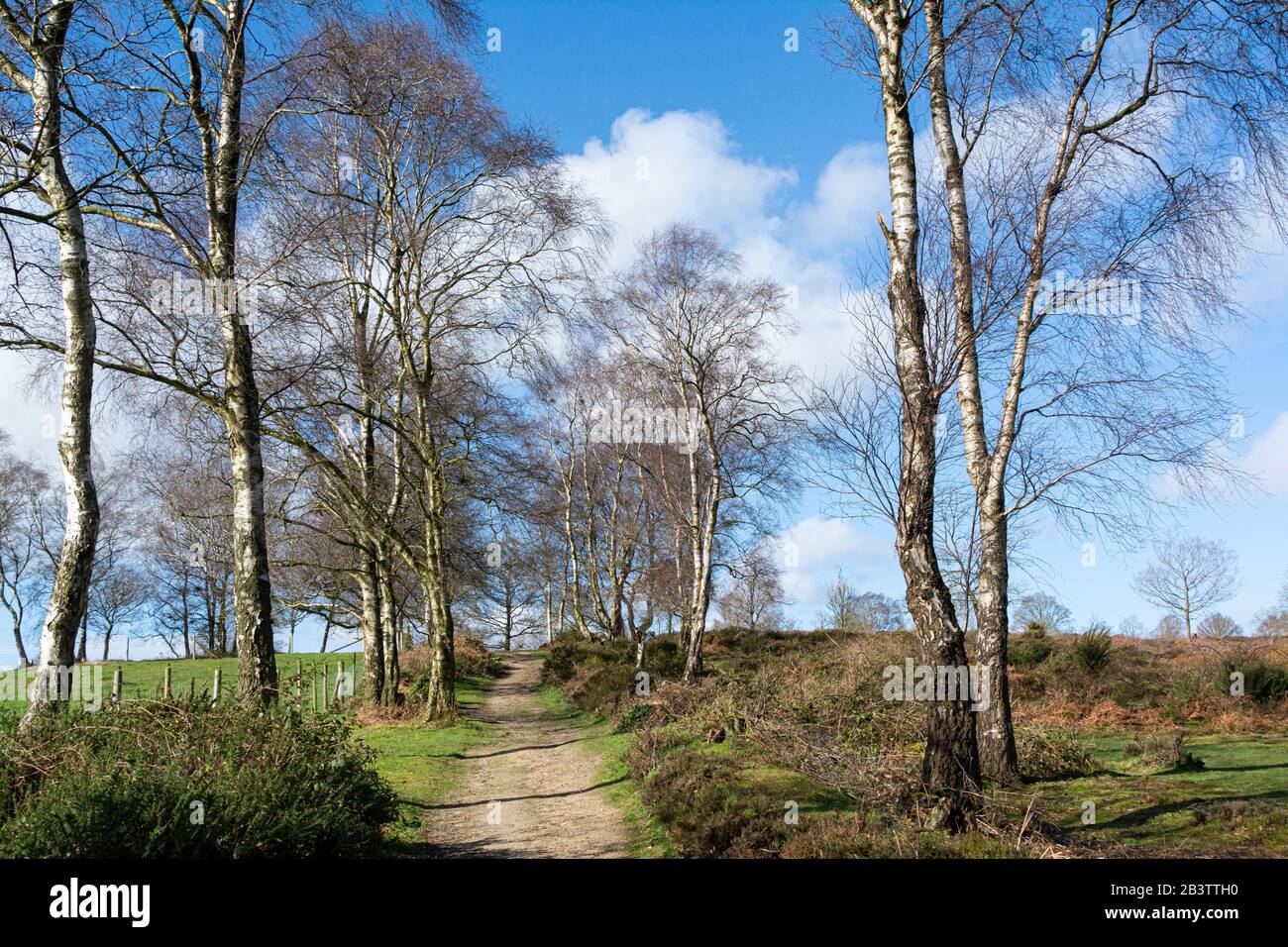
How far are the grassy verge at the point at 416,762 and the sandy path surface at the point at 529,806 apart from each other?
0.22 metres

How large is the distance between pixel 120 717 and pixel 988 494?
9125mm

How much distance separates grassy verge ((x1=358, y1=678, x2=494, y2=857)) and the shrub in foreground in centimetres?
79

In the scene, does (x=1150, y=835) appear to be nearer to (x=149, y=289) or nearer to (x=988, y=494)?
(x=988, y=494)

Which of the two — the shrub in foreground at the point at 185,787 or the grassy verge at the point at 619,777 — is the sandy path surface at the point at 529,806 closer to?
the grassy verge at the point at 619,777

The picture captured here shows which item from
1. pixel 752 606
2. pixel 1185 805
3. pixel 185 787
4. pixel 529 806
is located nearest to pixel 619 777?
pixel 529 806

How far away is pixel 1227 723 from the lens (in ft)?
46.5

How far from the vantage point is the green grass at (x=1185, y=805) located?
638 centimetres

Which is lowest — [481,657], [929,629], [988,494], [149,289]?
[481,657]

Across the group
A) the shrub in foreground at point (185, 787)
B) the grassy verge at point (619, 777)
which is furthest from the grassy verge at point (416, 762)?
the grassy verge at point (619, 777)

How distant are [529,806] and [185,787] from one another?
18.2 ft

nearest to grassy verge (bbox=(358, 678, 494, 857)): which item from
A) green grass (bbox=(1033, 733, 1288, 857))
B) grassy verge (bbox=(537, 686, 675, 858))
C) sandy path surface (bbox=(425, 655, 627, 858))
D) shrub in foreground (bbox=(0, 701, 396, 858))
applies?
sandy path surface (bbox=(425, 655, 627, 858))

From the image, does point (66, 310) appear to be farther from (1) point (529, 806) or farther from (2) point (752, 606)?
(2) point (752, 606)

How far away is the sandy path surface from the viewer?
8.14 meters
